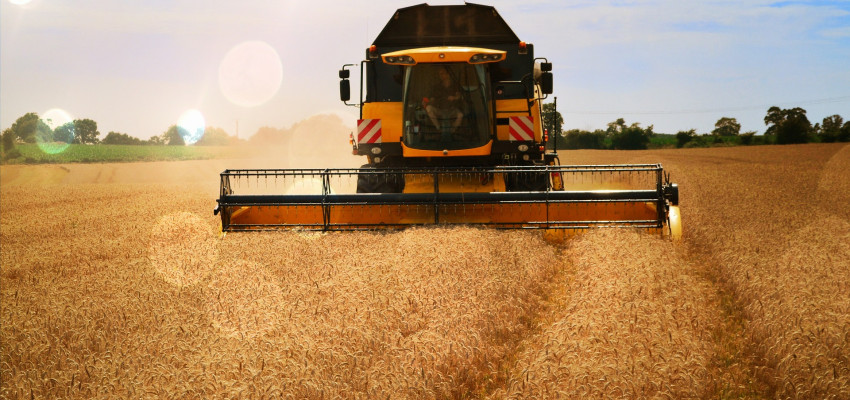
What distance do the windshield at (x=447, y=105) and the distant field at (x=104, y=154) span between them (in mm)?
48303

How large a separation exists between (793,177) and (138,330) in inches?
920

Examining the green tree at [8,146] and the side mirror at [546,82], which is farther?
the green tree at [8,146]

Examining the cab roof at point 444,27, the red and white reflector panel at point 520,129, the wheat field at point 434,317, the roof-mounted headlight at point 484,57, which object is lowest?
the wheat field at point 434,317

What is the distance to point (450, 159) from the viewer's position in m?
10.4

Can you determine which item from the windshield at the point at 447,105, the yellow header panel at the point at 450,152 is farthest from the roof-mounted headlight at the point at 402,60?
the yellow header panel at the point at 450,152

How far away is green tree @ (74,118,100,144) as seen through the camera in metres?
81.1

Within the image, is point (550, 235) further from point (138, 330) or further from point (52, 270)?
point (52, 270)

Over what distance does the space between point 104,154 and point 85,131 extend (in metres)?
27.5

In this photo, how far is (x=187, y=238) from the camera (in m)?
10.6

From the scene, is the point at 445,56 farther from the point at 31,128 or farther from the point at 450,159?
the point at 31,128

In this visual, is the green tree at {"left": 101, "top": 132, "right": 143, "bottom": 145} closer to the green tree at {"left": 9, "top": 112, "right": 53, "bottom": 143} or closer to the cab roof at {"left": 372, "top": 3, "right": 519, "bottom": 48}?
the green tree at {"left": 9, "top": 112, "right": 53, "bottom": 143}

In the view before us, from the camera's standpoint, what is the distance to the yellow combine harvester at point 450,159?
29.6ft

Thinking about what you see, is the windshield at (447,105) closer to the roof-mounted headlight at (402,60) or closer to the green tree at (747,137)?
the roof-mounted headlight at (402,60)

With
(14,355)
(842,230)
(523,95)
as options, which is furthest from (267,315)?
(842,230)
